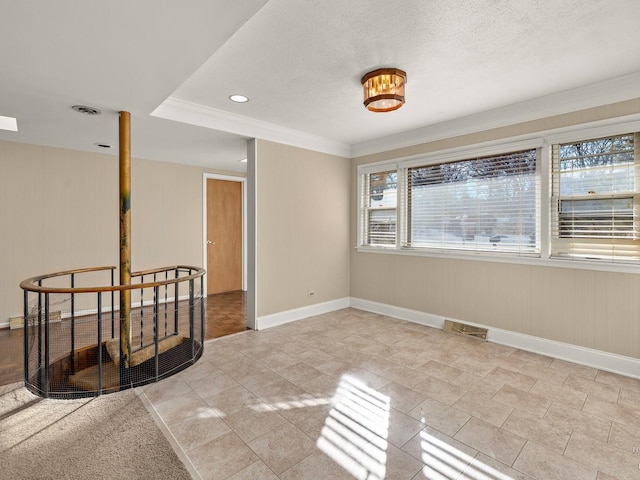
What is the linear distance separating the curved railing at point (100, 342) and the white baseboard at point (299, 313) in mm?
979

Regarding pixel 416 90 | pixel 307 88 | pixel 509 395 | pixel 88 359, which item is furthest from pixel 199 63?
pixel 509 395

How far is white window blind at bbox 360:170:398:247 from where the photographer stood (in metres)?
4.74

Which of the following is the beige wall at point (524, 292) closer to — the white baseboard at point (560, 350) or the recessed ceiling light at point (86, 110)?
the white baseboard at point (560, 350)

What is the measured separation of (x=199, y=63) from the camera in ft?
→ 7.34

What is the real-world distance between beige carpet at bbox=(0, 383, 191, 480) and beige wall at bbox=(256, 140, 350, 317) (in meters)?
2.00

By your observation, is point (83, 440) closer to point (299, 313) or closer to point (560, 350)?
point (299, 313)

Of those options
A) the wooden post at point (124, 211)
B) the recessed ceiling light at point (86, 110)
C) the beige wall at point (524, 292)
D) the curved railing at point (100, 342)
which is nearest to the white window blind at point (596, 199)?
the beige wall at point (524, 292)

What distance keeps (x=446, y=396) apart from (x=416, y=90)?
2613 mm

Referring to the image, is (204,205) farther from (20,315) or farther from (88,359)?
(88,359)

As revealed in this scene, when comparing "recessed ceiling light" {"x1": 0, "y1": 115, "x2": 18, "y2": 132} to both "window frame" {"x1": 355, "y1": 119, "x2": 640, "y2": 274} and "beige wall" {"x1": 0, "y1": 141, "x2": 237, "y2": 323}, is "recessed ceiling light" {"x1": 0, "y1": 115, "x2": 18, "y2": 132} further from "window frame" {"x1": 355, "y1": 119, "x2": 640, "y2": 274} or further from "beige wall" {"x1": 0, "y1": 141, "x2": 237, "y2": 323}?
"window frame" {"x1": 355, "y1": 119, "x2": 640, "y2": 274}

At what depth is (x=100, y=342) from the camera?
244 centimetres

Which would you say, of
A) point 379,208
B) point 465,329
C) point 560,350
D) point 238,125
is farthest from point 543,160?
point 238,125

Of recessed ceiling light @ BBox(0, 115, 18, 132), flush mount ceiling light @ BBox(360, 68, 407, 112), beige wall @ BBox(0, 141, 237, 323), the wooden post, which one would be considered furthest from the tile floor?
recessed ceiling light @ BBox(0, 115, 18, 132)

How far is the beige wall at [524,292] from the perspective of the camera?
2908 mm
